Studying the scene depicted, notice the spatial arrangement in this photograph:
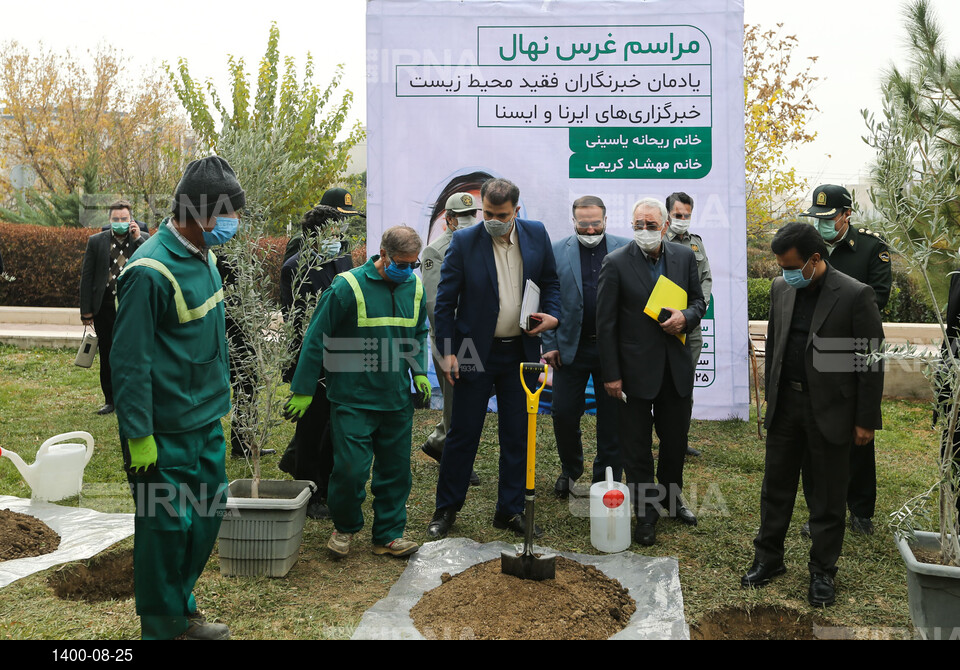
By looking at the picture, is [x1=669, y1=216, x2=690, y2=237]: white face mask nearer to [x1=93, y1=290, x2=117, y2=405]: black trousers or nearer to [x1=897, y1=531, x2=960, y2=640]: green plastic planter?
[x1=897, y1=531, x2=960, y2=640]: green plastic planter

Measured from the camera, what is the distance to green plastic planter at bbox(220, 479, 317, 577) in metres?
4.01

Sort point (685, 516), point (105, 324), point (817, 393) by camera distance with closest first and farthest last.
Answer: point (817, 393), point (685, 516), point (105, 324)

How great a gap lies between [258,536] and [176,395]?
120 centimetres

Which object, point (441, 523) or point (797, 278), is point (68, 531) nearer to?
point (441, 523)

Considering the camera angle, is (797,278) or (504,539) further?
(504,539)

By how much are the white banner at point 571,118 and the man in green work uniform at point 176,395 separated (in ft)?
14.5

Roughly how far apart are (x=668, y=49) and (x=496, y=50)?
1631 millimetres

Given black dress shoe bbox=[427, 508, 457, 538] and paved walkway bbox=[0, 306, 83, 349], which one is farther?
paved walkway bbox=[0, 306, 83, 349]

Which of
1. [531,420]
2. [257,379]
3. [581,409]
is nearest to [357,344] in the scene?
[257,379]

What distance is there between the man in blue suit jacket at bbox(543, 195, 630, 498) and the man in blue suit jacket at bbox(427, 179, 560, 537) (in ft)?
2.10

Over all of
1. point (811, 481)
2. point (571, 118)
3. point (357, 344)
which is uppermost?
point (571, 118)

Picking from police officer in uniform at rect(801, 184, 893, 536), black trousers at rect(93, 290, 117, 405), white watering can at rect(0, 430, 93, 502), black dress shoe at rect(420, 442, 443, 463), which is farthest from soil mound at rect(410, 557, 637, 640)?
black trousers at rect(93, 290, 117, 405)

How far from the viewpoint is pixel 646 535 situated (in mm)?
4629

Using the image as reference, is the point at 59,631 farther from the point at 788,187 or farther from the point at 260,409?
the point at 788,187
